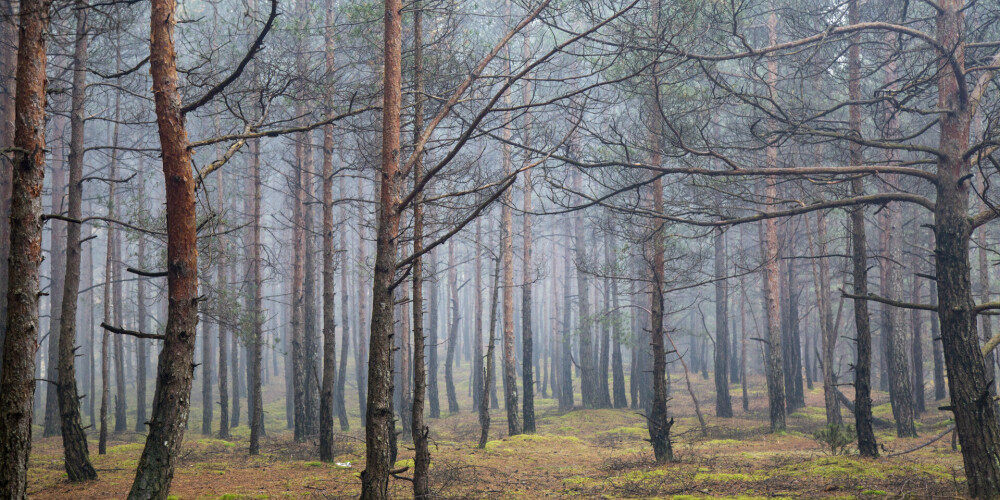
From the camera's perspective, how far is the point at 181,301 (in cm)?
533

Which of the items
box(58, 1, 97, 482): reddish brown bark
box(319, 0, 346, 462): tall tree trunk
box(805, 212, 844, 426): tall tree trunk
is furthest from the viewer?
box(805, 212, 844, 426): tall tree trunk

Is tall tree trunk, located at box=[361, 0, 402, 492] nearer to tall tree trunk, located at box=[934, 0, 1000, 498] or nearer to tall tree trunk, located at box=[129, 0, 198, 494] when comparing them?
tall tree trunk, located at box=[129, 0, 198, 494]

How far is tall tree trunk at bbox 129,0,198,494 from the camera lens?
5.14 m

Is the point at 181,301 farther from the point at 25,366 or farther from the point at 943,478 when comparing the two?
the point at 943,478

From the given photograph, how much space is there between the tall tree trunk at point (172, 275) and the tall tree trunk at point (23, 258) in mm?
974

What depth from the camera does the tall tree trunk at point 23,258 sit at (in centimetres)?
526

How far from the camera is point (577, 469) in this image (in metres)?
12.3

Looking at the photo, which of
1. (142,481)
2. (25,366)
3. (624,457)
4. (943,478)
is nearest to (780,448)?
(624,457)

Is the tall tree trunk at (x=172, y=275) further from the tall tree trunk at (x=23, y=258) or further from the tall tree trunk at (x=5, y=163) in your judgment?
the tall tree trunk at (x=5, y=163)

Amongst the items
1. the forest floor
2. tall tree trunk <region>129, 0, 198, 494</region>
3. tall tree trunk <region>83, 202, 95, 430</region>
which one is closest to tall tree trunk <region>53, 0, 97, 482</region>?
the forest floor

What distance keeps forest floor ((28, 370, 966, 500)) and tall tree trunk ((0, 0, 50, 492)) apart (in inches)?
131

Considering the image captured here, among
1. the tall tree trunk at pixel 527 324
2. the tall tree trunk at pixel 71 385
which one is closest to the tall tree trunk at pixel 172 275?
the tall tree trunk at pixel 71 385

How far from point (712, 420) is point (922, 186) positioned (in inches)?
410

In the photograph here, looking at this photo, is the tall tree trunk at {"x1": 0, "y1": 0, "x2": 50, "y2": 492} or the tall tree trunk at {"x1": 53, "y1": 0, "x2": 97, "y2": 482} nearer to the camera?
the tall tree trunk at {"x1": 0, "y1": 0, "x2": 50, "y2": 492}
